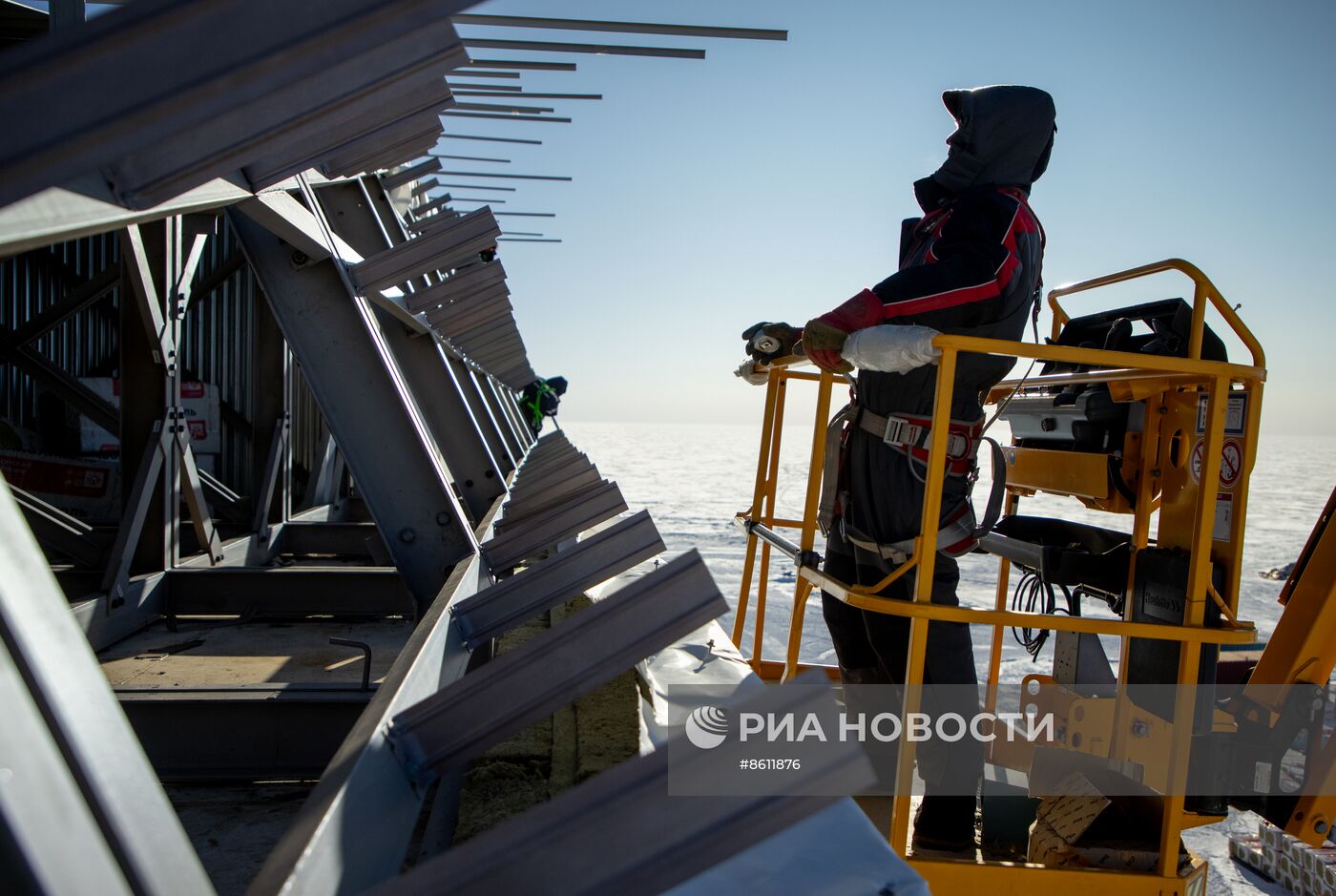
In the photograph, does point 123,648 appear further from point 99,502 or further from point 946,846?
point 946,846

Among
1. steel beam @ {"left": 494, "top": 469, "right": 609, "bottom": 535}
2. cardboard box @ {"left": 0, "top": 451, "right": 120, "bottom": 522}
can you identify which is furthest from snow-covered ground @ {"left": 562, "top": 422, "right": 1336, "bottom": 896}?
cardboard box @ {"left": 0, "top": 451, "right": 120, "bottom": 522}

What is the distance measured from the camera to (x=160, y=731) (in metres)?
2.91

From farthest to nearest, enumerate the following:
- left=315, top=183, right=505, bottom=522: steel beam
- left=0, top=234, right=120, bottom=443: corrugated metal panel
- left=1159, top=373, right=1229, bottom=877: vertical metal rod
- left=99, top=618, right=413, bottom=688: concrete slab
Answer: left=0, top=234, right=120, bottom=443: corrugated metal panel < left=99, top=618, right=413, bottom=688: concrete slab < left=315, top=183, right=505, bottom=522: steel beam < left=1159, top=373, right=1229, bottom=877: vertical metal rod

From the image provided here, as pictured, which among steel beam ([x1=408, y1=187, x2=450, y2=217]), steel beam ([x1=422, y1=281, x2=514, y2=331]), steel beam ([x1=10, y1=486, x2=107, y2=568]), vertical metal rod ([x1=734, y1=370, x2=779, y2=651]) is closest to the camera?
vertical metal rod ([x1=734, y1=370, x2=779, y2=651])

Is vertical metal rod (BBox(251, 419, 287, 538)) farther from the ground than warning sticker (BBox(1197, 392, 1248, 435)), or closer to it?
closer to it

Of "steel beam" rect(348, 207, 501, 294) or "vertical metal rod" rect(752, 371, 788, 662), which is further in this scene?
"vertical metal rod" rect(752, 371, 788, 662)

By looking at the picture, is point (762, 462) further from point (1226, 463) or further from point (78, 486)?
point (78, 486)

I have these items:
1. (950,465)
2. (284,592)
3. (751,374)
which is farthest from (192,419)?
(950,465)

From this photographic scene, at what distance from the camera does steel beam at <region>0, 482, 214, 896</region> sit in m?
0.68

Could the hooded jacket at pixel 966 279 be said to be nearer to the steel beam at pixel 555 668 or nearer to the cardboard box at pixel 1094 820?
the cardboard box at pixel 1094 820

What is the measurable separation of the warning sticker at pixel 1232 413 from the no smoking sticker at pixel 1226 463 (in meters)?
0.04

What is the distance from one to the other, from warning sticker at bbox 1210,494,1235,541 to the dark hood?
4.02 ft

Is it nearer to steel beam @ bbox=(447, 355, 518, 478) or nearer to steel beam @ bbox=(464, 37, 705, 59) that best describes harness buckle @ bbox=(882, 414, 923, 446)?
steel beam @ bbox=(464, 37, 705, 59)

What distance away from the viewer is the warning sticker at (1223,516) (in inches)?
117
